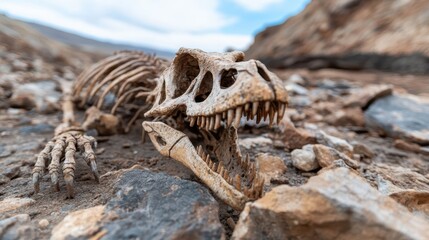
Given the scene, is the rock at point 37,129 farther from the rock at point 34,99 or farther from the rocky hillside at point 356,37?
the rocky hillside at point 356,37

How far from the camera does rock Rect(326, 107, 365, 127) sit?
324 centimetres

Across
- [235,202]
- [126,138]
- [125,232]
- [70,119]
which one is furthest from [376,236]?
[70,119]

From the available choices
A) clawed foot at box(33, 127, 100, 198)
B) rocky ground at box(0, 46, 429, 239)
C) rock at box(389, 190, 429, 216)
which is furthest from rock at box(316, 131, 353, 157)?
clawed foot at box(33, 127, 100, 198)

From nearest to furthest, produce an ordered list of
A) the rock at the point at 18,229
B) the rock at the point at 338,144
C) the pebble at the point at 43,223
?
the rock at the point at 18,229 < the pebble at the point at 43,223 < the rock at the point at 338,144

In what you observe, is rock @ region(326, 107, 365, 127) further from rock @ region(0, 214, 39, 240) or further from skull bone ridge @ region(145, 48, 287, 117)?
rock @ region(0, 214, 39, 240)

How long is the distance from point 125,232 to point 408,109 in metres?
3.30

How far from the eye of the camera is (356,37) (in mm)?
7820

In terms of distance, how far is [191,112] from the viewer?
5.04 ft

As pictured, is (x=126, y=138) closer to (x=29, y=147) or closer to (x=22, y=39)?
(x=29, y=147)

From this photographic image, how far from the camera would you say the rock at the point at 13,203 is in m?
1.37

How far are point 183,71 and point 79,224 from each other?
1202mm

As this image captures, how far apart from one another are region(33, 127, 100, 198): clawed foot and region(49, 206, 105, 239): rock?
282mm

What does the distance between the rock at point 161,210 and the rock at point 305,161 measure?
2.74ft

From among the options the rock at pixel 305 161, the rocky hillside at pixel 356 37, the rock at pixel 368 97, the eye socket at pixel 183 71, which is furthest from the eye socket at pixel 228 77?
the rocky hillside at pixel 356 37
